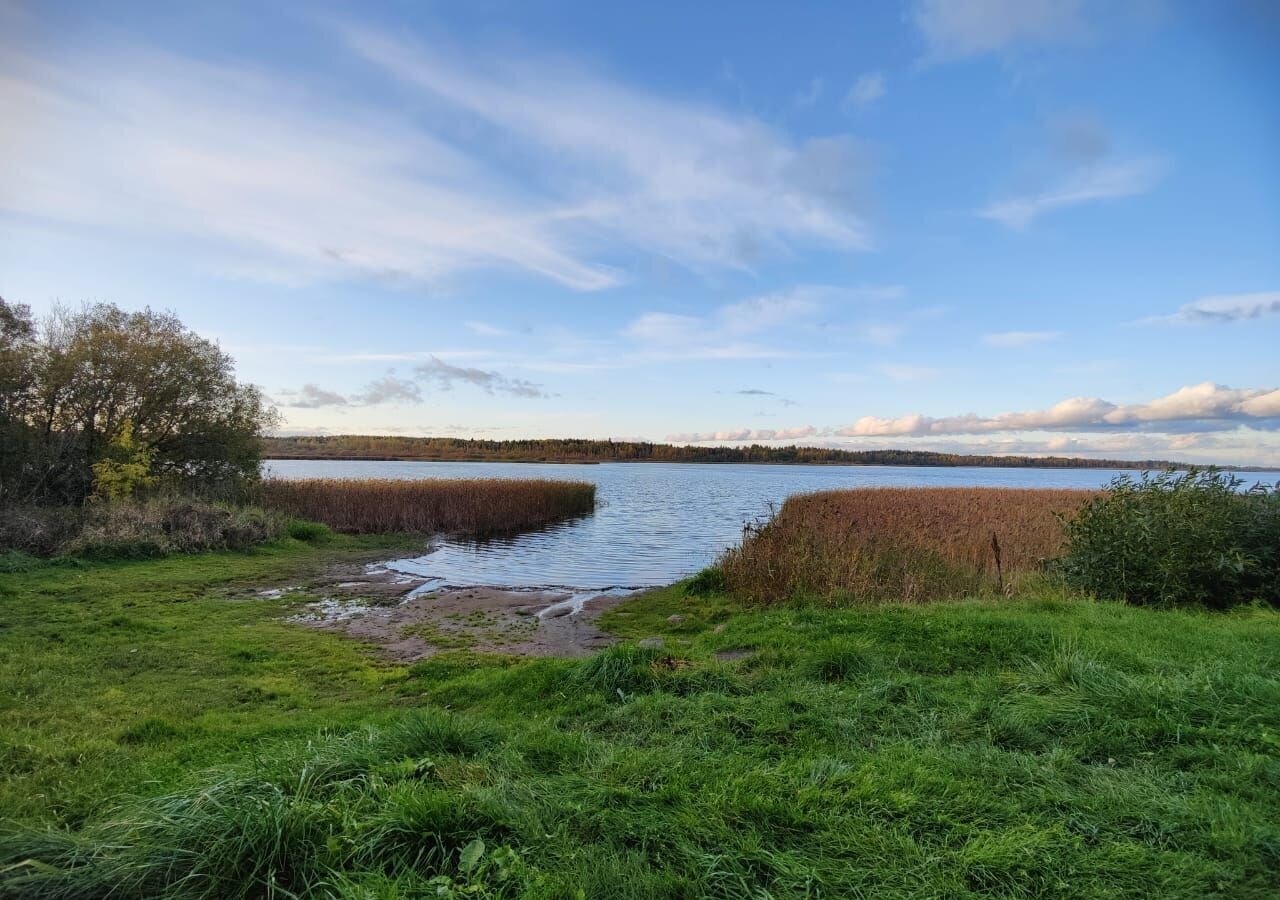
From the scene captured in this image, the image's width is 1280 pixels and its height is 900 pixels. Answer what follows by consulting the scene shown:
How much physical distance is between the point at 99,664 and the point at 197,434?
17678 millimetres

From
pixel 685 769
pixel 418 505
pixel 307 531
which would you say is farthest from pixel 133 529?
pixel 685 769

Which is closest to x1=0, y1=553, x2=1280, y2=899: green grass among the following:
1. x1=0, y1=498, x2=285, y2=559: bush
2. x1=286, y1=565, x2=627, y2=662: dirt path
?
x1=286, y1=565, x2=627, y2=662: dirt path

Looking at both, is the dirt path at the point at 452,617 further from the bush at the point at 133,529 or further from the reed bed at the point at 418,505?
the reed bed at the point at 418,505

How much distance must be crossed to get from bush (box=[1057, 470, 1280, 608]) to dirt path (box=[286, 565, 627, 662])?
7.83m

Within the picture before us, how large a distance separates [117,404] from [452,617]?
53.7 feet

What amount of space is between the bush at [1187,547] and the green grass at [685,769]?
5.29 ft

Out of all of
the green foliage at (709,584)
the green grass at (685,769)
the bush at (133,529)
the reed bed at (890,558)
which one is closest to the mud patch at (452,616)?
the green foliage at (709,584)

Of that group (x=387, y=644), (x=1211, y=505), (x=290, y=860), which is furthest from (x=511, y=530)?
(x=290, y=860)

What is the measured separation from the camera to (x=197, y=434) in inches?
857

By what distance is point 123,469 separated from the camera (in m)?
18.0

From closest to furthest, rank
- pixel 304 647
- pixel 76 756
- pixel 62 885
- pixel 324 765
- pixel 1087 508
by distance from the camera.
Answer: pixel 62 885
pixel 324 765
pixel 76 756
pixel 304 647
pixel 1087 508

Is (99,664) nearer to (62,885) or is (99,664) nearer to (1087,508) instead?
(62,885)

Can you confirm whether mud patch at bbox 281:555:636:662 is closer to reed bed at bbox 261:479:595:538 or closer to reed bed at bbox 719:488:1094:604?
reed bed at bbox 719:488:1094:604

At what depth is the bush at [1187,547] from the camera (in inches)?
359
